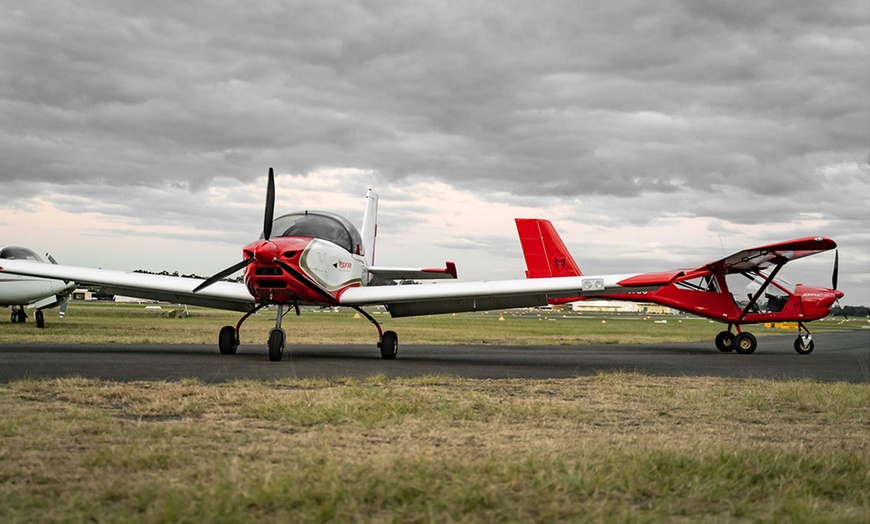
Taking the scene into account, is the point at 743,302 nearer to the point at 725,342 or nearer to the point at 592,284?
the point at 725,342

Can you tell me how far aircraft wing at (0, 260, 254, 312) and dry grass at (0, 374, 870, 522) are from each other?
775cm

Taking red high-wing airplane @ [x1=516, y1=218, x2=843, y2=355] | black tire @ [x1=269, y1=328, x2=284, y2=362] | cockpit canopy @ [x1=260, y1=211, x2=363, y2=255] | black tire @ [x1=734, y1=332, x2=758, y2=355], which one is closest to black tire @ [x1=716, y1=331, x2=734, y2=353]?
red high-wing airplane @ [x1=516, y1=218, x2=843, y2=355]

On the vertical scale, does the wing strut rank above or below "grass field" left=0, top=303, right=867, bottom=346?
above

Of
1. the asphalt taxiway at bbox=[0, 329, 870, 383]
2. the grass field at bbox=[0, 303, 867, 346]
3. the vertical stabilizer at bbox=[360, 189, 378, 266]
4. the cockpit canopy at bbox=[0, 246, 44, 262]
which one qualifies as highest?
the vertical stabilizer at bbox=[360, 189, 378, 266]

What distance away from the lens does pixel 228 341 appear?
15.2 metres

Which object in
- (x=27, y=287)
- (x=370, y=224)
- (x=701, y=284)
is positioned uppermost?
(x=370, y=224)

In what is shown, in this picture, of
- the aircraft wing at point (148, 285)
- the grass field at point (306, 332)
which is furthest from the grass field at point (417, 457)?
the grass field at point (306, 332)

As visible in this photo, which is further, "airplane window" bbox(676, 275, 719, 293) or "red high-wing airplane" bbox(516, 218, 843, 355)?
"airplane window" bbox(676, 275, 719, 293)

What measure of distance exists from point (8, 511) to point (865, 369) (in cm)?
1523

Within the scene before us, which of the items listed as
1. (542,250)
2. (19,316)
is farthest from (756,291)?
(19,316)

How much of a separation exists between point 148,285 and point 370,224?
6389 millimetres

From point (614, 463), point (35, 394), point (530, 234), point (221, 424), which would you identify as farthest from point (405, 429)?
point (530, 234)

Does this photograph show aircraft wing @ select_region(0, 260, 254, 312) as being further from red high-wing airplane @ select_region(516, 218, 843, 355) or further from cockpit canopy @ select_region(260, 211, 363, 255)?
red high-wing airplane @ select_region(516, 218, 843, 355)

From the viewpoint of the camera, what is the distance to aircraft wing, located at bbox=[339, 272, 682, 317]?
15.3 meters
